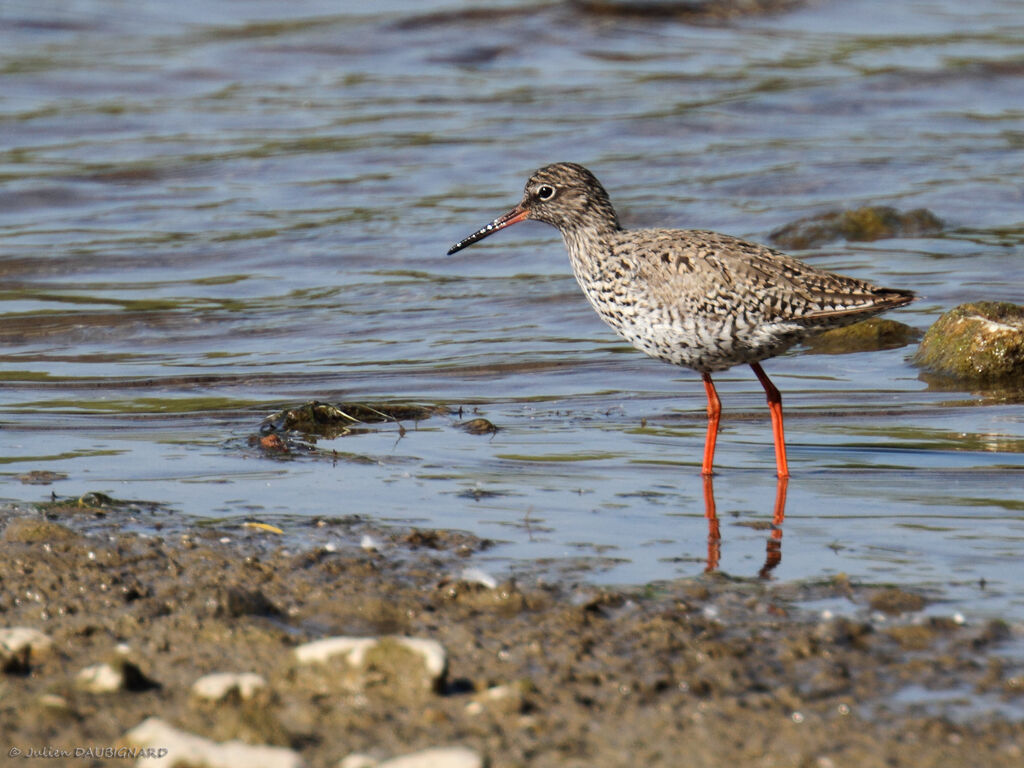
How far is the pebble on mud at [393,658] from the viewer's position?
4293mm

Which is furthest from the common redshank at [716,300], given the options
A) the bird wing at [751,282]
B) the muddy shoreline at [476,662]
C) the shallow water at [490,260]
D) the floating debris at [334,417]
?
the muddy shoreline at [476,662]

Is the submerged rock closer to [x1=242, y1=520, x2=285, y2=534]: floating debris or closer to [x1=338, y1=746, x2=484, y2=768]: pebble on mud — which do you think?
[x1=242, y1=520, x2=285, y2=534]: floating debris

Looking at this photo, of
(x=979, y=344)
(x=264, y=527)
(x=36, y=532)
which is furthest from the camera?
(x=979, y=344)

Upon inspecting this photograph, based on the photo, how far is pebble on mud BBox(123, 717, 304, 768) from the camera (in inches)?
151

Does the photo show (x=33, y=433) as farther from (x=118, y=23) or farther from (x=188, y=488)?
(x=118, y=23)

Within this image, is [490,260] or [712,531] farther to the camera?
[490,260]

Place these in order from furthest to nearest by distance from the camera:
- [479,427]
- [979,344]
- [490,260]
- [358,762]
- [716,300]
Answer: [490,260] → [979,344] → [479,427] → [716,300] → [358,762]

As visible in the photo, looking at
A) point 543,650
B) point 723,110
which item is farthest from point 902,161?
point 543,650

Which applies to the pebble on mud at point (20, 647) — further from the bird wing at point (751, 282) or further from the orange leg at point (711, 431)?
the bird wing at point (751, 282)

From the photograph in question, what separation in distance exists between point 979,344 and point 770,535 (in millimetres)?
3491

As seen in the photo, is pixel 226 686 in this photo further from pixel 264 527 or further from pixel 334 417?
pixel 334 417

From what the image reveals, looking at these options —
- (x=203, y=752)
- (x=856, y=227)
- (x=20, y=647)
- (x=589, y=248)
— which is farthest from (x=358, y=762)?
(x=856, y=227)

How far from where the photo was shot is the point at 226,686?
425 cm

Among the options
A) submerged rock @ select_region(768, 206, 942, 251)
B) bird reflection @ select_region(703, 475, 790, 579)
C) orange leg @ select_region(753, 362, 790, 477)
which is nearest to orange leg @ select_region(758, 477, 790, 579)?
bird reflection @ select_region(703, 475, 790, 579)
